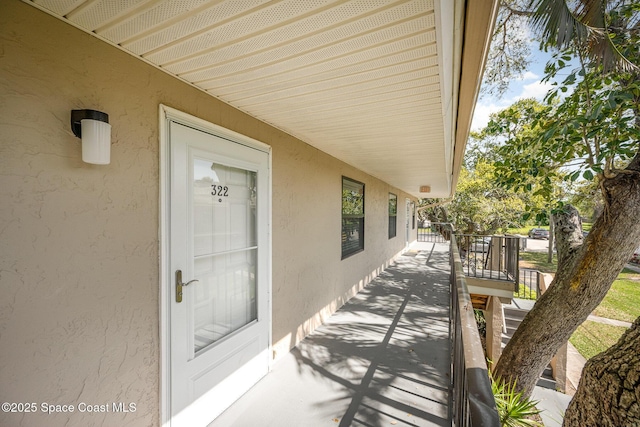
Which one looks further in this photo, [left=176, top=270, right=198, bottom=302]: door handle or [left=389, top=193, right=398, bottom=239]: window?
[left=389, top=193, right=398, bottom=239]: window

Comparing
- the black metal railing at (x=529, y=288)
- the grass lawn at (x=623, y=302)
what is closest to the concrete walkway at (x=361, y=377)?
the black metal railing at (x=529, y=288)

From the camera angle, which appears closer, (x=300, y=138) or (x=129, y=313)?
(x=129, y=313)

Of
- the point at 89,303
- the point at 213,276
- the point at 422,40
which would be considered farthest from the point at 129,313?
the point at 422,40

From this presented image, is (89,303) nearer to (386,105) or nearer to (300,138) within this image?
(386,105)

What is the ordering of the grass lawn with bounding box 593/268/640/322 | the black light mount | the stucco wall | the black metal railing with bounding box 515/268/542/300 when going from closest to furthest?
the stucco wall < the black light mount < the black metal railing with bounding box 515/268/542/300 < the grass lawn with bounding box 593/268/640/322

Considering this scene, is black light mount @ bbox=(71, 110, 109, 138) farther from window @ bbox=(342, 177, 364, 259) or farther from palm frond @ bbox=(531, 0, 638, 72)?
window @ bbox=(342, 177, 364, 259)

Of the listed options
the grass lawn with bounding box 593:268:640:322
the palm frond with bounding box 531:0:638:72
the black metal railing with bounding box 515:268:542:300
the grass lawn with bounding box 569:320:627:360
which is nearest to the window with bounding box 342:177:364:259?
the palm frond with bounding box 531:0:638:72

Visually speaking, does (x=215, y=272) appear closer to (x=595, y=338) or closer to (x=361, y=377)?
(x=361, y=377)

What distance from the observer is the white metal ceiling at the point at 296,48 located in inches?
46.6

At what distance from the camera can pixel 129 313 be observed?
1.60 meters

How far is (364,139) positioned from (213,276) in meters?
2.25

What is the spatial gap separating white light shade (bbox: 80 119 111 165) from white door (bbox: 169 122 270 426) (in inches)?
17.5

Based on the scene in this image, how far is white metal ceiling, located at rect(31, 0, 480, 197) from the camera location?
1184 millimetres

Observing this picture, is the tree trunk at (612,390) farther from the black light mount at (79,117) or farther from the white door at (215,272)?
the black light mount at (79,117)
